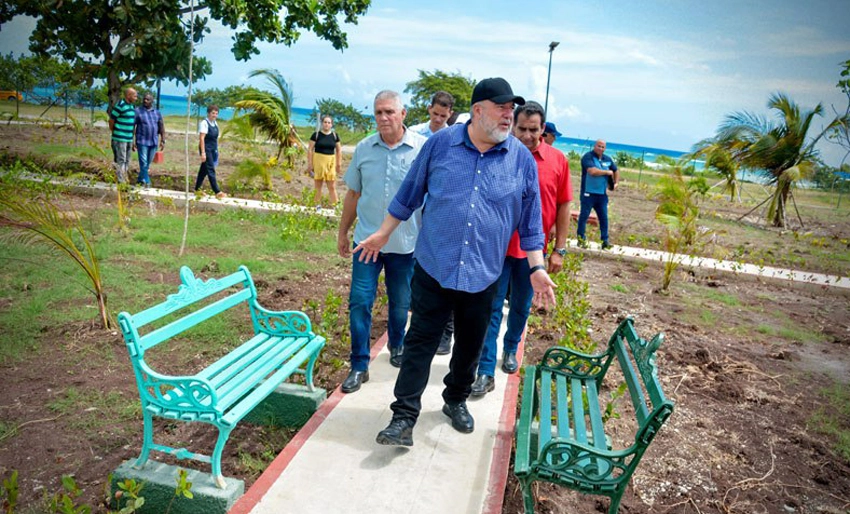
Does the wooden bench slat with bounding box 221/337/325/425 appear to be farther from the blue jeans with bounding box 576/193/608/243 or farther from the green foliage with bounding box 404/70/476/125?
the green foliage with bounding box 404/70/476/125

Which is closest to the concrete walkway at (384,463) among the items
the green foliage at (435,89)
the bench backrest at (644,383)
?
the bench backrest at (644,383)

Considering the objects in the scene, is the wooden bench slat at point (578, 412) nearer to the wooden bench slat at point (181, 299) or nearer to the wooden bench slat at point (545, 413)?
the wooden bench slat at point (545, 413)

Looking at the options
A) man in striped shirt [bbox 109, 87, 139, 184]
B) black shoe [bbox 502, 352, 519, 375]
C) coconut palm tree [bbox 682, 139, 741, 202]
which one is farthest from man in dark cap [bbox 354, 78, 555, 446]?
coconut palm tree [bbox 682, 139, 741, 202]

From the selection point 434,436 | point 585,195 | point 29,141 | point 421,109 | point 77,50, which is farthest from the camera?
point 421,109

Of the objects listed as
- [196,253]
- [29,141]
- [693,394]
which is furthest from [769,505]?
[29,141]

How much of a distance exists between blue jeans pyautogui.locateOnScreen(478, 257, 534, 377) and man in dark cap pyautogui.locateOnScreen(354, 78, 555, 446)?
2.12ft

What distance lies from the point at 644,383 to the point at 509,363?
1602 millimetres

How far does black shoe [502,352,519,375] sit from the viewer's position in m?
4.33

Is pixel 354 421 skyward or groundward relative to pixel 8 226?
groundward

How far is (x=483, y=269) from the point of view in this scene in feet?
10.1

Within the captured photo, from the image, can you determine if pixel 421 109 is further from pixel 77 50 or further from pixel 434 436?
pixel 434 436

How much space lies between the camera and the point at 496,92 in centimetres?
296

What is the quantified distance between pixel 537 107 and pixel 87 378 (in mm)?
3577

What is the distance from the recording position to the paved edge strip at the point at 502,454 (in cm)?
282
